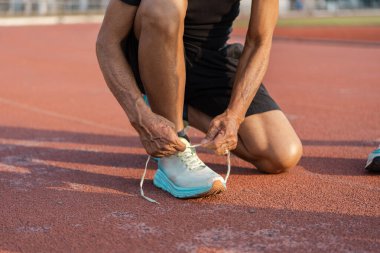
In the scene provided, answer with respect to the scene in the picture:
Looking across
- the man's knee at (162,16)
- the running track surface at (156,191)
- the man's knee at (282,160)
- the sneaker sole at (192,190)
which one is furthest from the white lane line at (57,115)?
the man's knee at (162,16)

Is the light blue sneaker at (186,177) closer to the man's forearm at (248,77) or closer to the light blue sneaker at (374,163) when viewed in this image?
the man's forearm at (248,77)

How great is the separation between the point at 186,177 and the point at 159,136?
24cm

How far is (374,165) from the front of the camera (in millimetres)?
3477

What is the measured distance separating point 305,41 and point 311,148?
14624mm

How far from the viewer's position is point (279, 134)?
3547 millimetres

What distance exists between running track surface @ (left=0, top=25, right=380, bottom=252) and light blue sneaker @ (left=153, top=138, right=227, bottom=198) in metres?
0.05

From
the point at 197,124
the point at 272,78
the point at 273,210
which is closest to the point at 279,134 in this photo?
the point at 197,124

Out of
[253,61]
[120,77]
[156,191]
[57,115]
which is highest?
[253,61]

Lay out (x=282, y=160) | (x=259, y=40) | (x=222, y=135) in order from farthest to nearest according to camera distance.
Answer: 1. (x=282, y=160)
2. (x=259, y=40)
3. (x=222, y=135)

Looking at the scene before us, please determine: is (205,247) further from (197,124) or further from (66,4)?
(66,4)

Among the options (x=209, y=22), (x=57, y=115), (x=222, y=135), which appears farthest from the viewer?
(x=57, y=115)

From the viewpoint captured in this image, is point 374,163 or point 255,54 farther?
point 374,163

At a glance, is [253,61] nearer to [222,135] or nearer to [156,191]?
[222,135]

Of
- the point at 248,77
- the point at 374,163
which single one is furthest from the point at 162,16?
the point at 374,163
